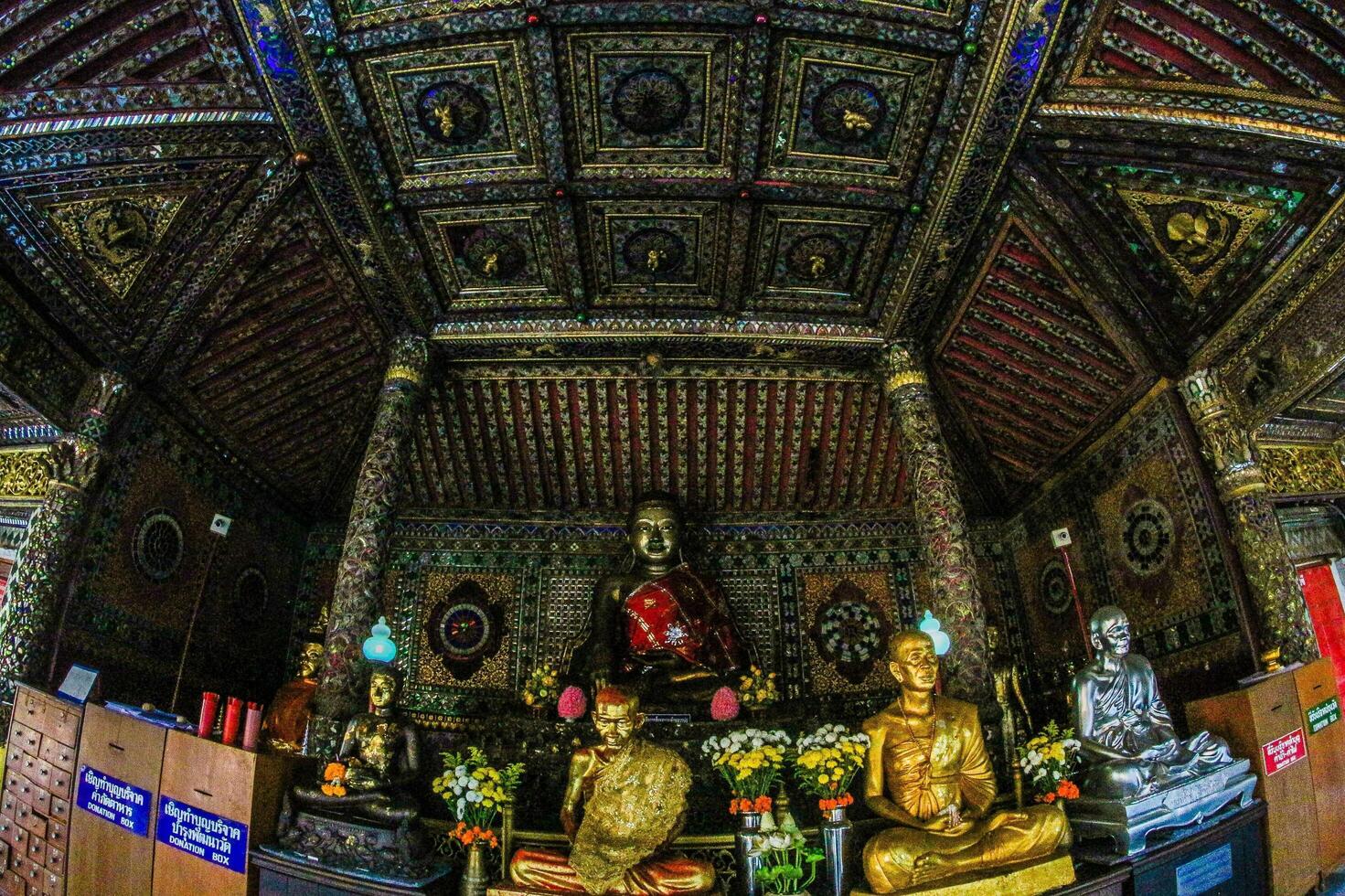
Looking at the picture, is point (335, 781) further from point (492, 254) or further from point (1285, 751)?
point (1285, 751)

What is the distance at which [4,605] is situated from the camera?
572 centimetres

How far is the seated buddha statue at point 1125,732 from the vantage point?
184 inches

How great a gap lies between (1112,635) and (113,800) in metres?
6.97

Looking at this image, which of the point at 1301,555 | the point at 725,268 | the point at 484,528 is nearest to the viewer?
the point at 725,268

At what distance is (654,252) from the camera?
6984mm

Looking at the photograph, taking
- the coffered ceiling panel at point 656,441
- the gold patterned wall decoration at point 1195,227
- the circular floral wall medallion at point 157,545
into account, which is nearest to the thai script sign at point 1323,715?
the gold patterned wall decoration at point 1195,227

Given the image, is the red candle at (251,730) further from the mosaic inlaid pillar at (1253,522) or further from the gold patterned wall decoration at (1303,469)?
the gold patterned wall decoration at (1303,469)

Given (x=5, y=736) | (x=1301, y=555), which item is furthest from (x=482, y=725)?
(x=1301, y=555)

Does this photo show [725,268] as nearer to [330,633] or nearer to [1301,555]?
[330,633]

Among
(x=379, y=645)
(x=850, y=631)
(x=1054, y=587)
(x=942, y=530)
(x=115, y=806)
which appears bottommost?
(x=115, y=806)

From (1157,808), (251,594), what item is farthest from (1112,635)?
(251,594)

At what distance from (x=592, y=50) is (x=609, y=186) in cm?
116

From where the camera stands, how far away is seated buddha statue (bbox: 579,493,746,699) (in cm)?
841

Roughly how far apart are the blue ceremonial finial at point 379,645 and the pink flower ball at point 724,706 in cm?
343
